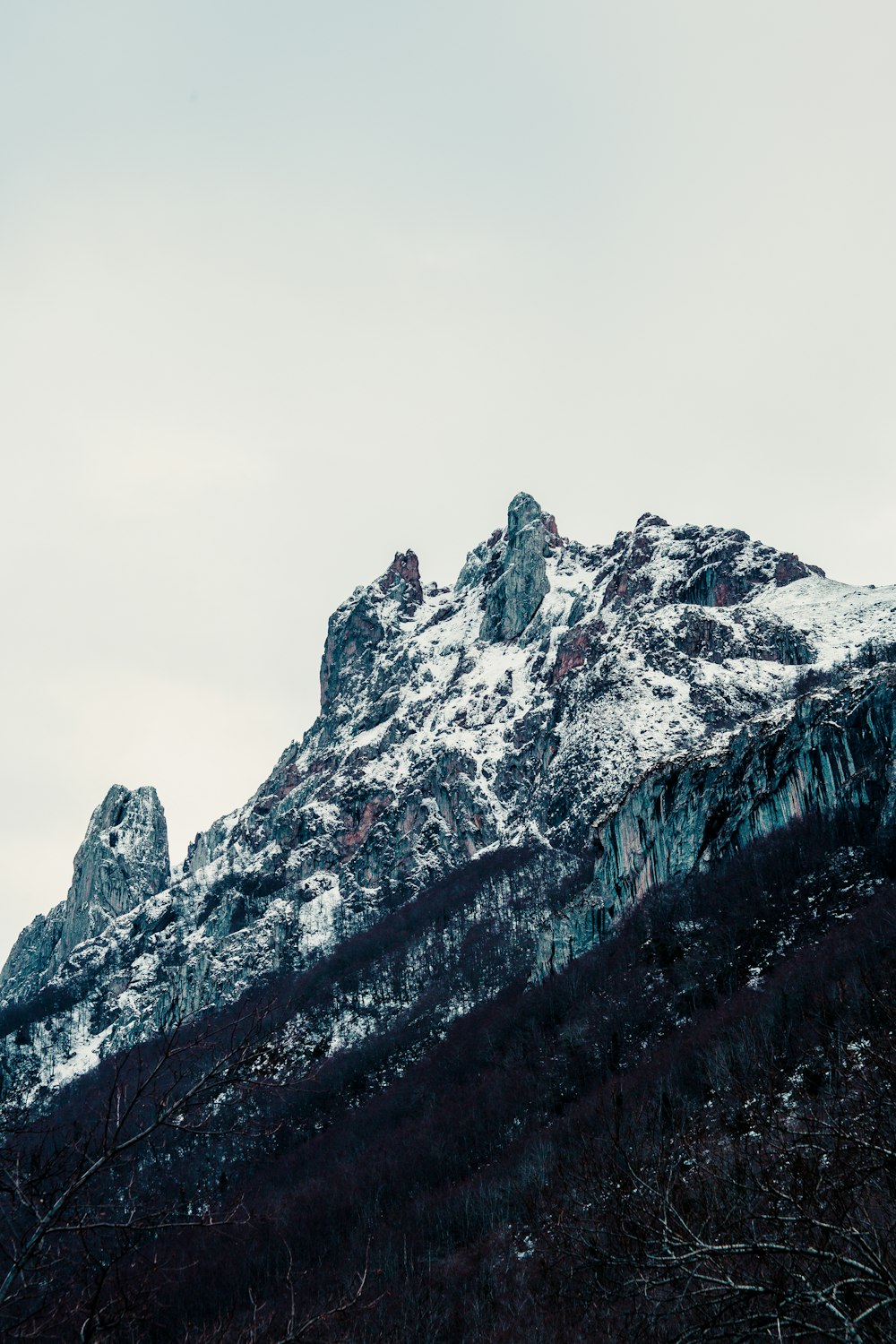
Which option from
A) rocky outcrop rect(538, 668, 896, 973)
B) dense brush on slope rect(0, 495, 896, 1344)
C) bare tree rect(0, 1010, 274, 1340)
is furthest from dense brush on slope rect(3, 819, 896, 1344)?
rocky outcrop rect(538, 668, 896, 973)

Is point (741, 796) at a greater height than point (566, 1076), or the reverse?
point (741, 796)

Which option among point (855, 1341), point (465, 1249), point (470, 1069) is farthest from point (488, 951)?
point (855, 1341)

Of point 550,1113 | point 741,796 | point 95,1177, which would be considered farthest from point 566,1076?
point 95,1177

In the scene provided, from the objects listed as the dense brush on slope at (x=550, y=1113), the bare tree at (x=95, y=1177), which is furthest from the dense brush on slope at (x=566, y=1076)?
the dense brush on slope at (x=550, y=1113)

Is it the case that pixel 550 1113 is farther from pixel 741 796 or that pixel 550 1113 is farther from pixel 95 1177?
pixel 95 1177

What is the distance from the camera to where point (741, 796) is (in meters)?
126

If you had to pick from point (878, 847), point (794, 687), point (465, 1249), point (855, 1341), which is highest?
point (794, 687)

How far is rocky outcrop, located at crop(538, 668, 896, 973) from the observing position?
112250 mm

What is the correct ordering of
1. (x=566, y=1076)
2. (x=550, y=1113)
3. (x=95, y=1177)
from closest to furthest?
(x=95, y=1177) < (x=550, y=1113) < (x=566, y=1076)

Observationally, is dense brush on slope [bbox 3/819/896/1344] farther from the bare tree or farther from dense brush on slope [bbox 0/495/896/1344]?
the bare tree

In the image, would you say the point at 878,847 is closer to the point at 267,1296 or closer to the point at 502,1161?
the point at 502,1161

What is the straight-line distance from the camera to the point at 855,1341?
7.46 m

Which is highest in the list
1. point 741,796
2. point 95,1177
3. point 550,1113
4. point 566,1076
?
Result: point 741,796

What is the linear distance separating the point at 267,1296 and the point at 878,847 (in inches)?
3125
